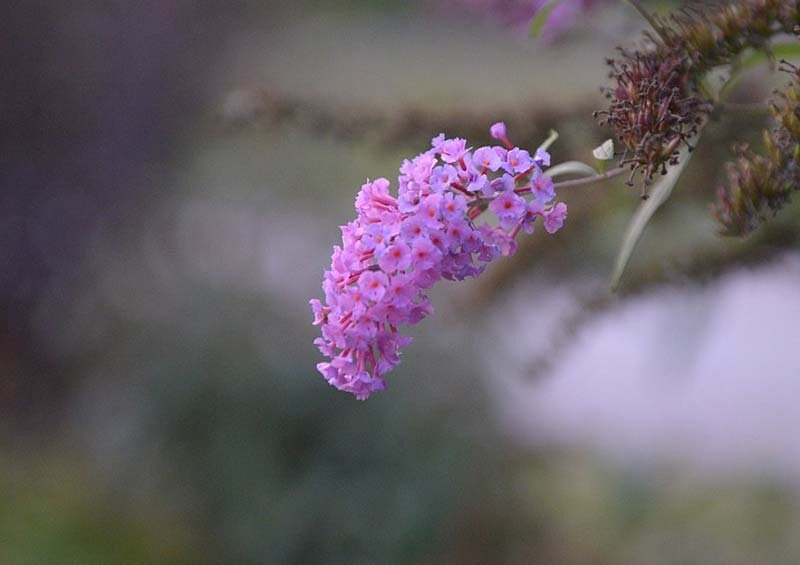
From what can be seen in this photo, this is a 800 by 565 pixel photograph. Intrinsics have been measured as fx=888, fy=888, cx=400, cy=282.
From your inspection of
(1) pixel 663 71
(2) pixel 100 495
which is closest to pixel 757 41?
(1) pixel 663 71

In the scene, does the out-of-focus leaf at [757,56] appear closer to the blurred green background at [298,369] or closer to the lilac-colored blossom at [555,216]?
the lilac-colored blossom at [555,216]

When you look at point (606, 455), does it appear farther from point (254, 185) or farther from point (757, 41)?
point (757, 41)

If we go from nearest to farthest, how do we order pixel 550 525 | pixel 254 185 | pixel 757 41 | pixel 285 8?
pixel 757 41
pixel 550 525
pixel 254 185
pixel 285 8

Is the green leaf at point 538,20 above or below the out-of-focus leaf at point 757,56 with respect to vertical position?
above

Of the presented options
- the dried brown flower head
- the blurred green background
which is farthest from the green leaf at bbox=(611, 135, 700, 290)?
the blurred green background

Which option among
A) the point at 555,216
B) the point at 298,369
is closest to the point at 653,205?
the point at 555,216

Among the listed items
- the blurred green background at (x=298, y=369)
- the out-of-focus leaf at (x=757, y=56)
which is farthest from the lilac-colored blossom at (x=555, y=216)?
the blurred green background at (x=298, y=369)

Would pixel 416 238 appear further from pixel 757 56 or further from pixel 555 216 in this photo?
pixel 757 56
